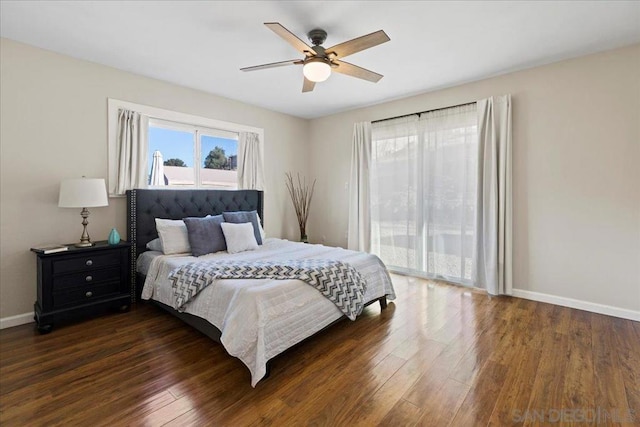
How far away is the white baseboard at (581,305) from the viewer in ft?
9.61

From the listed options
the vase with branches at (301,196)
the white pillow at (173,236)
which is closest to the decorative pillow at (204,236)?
the white pillow at (173,236)

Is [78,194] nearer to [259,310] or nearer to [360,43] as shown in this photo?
[259,310]

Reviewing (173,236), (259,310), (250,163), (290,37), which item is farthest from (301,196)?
(259,310)

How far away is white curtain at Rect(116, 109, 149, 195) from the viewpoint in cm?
341

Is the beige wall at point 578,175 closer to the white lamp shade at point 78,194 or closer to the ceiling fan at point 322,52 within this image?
the ceiling fan at point 322,52

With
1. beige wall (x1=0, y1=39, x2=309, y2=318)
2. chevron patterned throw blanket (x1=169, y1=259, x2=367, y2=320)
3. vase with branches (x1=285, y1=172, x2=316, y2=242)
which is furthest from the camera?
vase with branches (x1=285, y1=172, x2=316, y2=242)

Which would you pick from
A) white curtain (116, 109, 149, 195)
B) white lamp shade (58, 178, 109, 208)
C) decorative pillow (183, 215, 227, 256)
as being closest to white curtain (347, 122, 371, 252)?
decorative pillow (183, 215, 227, 256)

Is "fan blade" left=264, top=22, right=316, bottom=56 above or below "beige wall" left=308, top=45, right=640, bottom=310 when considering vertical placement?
above

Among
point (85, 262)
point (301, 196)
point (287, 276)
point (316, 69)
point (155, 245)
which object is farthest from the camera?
point (301, 196)

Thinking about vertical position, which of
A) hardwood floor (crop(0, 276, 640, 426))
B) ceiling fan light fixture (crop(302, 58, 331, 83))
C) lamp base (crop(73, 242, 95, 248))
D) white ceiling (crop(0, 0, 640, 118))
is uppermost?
white ceiling (crop(0, 0, 640, 118))

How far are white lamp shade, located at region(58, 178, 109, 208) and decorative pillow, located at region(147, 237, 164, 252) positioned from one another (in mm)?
719

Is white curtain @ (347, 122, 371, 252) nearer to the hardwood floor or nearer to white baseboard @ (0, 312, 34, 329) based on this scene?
the hardwood floor

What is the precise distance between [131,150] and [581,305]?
5.39 metres

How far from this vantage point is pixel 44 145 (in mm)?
2939
